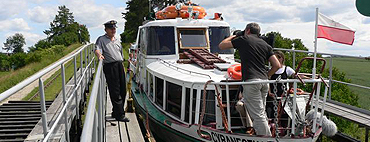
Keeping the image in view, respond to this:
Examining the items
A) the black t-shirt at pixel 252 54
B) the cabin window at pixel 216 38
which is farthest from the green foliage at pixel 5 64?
the black t-shirt at pixel 252 54

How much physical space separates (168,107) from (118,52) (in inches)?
64.8

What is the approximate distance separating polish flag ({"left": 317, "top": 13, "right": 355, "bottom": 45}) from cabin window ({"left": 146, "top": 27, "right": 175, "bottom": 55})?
Answer: 4185 mm

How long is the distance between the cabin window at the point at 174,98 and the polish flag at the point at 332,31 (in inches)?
109

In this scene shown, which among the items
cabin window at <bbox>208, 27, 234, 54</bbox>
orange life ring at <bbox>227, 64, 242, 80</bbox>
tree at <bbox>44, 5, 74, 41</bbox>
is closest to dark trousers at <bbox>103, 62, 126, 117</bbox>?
orange life ring at <bbox>227, 64, 242, 80</bbox>

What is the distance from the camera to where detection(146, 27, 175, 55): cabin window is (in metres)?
7.77

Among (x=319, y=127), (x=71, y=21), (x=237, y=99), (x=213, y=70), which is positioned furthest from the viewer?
(x=71, y=21)

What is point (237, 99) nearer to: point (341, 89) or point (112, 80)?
point (112, 80)

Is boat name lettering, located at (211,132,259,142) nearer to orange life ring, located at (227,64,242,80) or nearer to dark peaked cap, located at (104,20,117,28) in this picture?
orange life ring, located at (227,64,242,80)

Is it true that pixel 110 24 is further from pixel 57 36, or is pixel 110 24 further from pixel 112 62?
pixel 57 36

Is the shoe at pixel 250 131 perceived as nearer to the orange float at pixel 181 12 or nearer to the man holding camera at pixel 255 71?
the man holding camera at pixel 255 71

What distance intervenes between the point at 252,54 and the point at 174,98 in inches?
88.0

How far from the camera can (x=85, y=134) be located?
1358 mm

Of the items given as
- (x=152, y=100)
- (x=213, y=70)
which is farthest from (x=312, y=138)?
(x=152, y=100)

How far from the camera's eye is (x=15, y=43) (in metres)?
158
